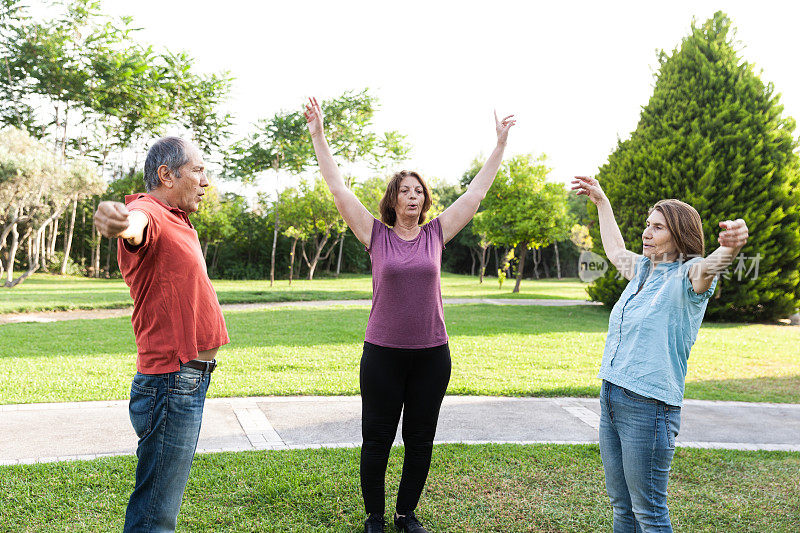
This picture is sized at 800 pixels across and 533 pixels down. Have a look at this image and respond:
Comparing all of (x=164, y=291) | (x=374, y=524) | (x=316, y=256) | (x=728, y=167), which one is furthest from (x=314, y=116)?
(x=316, y=256)

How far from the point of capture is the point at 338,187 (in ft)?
9.74

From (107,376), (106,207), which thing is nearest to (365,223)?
(106,207)

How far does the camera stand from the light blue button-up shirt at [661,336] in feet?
7.61

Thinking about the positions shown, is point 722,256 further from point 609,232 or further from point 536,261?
point 536,261

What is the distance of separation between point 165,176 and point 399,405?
63.6 inches

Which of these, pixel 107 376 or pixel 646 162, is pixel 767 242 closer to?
pixel 646 162

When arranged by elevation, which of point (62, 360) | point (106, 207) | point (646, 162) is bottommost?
point (62, 360)

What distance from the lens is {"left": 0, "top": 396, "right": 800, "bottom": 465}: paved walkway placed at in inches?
169

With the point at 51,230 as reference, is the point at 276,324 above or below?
below

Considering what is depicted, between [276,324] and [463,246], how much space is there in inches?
1533

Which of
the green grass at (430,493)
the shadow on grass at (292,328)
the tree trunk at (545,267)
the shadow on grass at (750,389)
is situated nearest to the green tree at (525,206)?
the shadow on grass at (292,328)

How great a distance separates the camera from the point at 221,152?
34.3m

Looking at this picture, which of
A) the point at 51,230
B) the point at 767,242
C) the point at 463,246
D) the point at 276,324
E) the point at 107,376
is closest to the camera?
the point at 107,376

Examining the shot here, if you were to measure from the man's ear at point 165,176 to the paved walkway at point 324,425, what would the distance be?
8.88 feet
